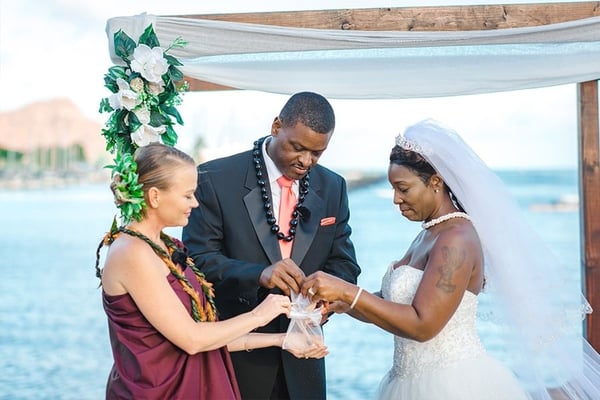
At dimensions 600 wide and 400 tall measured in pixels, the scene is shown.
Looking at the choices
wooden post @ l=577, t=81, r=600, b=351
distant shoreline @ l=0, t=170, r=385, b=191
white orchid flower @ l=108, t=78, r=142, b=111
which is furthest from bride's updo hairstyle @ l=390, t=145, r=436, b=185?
distant shoreline @ l=0, t=170, r=385, b=191

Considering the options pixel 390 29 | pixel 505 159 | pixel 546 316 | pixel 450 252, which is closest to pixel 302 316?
pixel 450 252

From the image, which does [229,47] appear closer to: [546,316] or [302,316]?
[302,316]

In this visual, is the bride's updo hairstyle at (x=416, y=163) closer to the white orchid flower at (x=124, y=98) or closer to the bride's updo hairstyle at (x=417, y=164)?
the bride's updo hairstyle at (x=417, y=164)

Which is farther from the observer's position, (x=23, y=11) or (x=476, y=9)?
(x=23, y=11)

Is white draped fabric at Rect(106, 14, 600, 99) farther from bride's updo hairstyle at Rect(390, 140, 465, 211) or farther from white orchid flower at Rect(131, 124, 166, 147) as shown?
bride's updo hairstyle at Rect(390, 140, 465, 211)

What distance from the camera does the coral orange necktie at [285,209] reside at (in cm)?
349

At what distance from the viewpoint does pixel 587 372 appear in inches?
135

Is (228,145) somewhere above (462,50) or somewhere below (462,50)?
above

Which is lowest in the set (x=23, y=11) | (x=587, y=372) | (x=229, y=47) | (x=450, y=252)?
(x=587, y=372)

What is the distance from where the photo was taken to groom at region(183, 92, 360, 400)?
3.34 metres

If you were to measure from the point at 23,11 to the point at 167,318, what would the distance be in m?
28.0

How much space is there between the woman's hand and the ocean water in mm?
1178

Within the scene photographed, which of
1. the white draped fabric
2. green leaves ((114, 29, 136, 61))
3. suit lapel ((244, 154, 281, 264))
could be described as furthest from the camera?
the white draped fabric

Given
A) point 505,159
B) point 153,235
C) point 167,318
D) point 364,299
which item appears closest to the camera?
point 167,318
